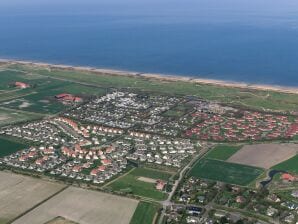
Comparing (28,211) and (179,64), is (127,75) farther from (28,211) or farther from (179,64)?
(28,211)

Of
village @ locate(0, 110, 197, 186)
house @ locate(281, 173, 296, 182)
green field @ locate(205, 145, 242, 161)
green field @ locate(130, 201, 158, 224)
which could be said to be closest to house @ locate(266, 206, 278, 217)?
house @ locate(281, 173, 296, 182)

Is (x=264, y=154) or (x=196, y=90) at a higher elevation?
(x=196, y=90)

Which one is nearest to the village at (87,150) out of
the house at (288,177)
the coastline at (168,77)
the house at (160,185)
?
the house at (160,185)

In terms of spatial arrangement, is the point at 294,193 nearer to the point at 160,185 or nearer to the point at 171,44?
the point at 160,185

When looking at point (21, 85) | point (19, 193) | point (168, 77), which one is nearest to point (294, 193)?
point (19, 193)

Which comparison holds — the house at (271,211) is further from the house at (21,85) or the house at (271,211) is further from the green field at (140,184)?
the house at (21,85)

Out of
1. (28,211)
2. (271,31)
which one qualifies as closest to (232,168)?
(28,211)

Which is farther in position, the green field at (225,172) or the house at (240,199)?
the green field at (225,172)
